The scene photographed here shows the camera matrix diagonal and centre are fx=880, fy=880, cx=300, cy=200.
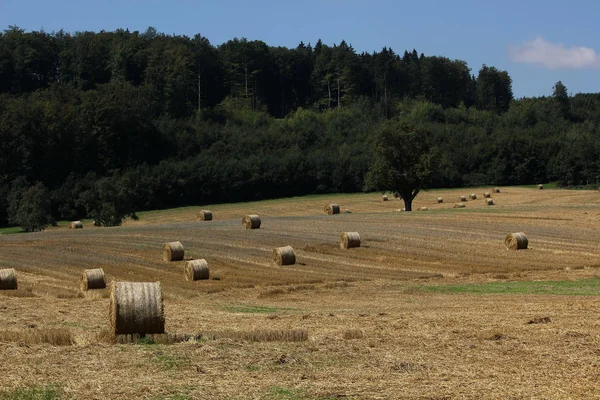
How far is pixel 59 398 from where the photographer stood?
9367mm

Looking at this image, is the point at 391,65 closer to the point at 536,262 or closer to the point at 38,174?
the point at 38,174

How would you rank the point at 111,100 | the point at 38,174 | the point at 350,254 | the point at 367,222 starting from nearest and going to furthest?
the point at 350,254
the point at 367,222
the point at 38,174
the point at 111,100

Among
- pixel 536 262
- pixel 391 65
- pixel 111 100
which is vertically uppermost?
pixel 391 65

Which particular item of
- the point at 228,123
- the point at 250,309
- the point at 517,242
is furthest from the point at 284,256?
the point at 228,123

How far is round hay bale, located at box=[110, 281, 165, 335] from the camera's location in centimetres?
1362

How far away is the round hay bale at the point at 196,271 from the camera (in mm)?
28938

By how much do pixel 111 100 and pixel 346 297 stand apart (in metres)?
96.2

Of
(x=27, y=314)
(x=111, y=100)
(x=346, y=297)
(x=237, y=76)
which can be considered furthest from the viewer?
(x=237, y=76)

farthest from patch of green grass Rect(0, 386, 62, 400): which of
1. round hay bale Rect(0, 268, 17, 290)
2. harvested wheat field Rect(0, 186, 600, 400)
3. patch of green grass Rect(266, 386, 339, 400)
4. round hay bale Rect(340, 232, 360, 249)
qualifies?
round hay bale Rect(340, 232, 360, 249)

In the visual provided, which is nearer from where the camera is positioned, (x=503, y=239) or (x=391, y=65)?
(x=503, y=239)

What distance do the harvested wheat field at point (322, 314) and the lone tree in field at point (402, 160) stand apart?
757 inches

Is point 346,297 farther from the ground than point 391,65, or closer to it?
closer to it

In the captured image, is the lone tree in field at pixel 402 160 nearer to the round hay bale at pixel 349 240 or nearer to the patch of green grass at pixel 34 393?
the round hay bale at pixel 349 240

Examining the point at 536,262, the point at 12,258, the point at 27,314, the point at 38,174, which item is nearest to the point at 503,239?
the point at 536,262
